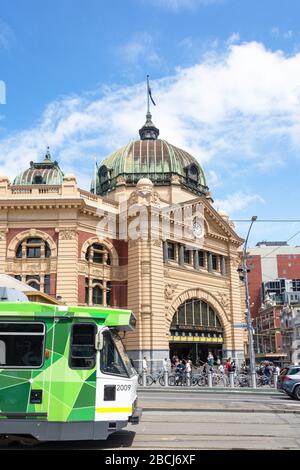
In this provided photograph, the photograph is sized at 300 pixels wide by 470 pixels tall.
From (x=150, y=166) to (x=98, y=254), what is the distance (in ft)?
48.8

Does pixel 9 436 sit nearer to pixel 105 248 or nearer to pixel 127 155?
pixel 105 248

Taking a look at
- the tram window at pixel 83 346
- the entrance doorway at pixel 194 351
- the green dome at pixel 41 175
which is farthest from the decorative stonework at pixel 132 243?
the tram window at pixel 83 346

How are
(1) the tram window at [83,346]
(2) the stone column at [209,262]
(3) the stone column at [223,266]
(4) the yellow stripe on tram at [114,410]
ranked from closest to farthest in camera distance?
(4) the yellow stripe on tram at [114,410] < (1) the tram window at [83,346] < (2) the stone column at [209,262] < (3) the stone column at [223,266]

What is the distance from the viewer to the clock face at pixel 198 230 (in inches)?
1889

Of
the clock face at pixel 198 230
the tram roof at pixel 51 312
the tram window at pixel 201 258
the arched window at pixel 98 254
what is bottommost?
the tram roof at pixel 51 312

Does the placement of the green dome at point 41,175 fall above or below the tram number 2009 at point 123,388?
above

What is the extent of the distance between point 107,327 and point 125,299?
31733 mm

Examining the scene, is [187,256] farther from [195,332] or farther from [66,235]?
[66,235]

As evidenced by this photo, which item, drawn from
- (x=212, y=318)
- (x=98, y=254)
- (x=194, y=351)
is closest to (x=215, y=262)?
(x=212, y=318)

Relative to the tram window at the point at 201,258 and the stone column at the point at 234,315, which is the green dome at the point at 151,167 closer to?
the tram window at the point at 201,258

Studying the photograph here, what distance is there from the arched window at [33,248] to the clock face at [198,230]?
1523 cm

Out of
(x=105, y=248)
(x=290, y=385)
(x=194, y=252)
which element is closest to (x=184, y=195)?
(x=194, y=252)

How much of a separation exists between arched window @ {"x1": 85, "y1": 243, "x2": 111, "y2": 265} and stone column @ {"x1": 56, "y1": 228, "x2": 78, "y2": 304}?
2.05 meters
